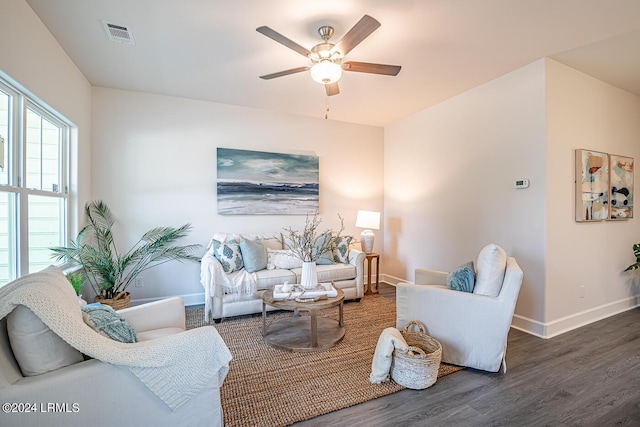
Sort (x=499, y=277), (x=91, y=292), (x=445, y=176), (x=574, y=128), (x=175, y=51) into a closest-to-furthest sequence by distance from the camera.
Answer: (x=499, y=277)
(x=175, y=51)
(x=574, y=128)
(x=91, y=292)
(x=445, y=176)

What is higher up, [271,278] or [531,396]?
[271,278]

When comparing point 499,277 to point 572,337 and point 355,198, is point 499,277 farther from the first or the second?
point 355,198

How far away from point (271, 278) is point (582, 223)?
134 inches

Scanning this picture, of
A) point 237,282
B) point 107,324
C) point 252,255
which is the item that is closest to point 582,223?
point 252,255

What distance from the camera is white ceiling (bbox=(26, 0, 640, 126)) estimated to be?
2037mm

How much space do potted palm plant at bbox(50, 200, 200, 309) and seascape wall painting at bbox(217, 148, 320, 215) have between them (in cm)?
74

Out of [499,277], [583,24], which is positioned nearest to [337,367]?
[499,277]

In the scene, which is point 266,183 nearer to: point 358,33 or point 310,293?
point 310,293

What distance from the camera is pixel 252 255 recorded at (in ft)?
11.3

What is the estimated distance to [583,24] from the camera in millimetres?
2211

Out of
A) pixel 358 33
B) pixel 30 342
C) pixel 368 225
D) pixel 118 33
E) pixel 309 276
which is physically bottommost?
pixel 309 276

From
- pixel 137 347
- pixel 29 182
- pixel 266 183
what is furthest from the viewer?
pixel 266 183

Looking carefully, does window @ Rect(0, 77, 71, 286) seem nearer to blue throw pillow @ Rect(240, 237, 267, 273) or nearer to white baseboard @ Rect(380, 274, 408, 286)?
blue throw pillow @ Rect(240, 237, 267, 273)

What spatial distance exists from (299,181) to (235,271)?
166 centimetres
